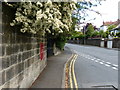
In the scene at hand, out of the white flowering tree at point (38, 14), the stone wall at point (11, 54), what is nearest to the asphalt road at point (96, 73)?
the stone wall at point (11, 54)

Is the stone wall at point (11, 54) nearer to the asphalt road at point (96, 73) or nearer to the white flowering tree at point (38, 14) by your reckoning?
the white flowering tree at point (38, 14)

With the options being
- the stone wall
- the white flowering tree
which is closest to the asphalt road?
the stone wall

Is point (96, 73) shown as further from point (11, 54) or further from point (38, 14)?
point (38, 14)

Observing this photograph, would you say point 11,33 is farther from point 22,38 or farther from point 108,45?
point 108,45

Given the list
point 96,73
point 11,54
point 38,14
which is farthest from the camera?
point 96,73

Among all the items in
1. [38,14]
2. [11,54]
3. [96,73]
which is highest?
[38,14]

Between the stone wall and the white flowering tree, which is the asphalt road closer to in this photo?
the stone wall

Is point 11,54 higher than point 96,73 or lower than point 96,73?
higher

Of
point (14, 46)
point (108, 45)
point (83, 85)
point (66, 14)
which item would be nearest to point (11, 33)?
point (14, 46)

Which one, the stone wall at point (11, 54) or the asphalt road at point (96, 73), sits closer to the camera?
the stone wall at point (11, 54)

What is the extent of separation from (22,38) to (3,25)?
1737 mm

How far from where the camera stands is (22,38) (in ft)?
20.8

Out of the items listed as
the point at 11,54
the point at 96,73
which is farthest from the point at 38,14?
the point at 96,73

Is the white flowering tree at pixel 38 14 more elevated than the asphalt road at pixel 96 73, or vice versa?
the white flowering tree at pixel 38 14
